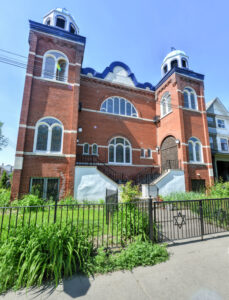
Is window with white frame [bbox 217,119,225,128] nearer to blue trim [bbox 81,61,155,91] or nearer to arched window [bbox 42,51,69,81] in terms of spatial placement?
blue trim [bbox 81,61,155,91]

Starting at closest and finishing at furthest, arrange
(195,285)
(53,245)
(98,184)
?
(195,285) → (53,245) → (98,184)

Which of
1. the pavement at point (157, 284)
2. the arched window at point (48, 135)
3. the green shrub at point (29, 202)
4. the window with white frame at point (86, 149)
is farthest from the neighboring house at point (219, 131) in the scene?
the green shrub at point (29, 202)

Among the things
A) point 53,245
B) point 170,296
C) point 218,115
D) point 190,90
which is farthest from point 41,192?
point 218,115

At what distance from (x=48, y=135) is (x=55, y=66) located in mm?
5842

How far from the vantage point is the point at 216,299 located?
2266 mm

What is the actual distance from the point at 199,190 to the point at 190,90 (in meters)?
10.4

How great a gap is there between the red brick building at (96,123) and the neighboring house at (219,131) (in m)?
5.72

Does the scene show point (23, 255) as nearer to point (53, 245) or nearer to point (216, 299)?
point (53, 245)

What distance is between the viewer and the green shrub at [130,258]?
10.2ft

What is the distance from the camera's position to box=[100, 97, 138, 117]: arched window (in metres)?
14.9

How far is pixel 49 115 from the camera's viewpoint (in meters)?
10.5

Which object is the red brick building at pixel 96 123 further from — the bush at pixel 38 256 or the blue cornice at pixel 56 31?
the bush at pixel 38 256

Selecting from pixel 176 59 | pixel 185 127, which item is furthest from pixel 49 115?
pixel 176 59

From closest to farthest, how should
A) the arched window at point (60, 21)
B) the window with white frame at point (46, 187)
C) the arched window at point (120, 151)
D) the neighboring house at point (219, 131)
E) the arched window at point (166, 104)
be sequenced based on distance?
1. the window with white frame at point (46, 187)
2. the arched window at point (60, 21)
3. the arched window at point (120, 151)
4. the arched window at point (166, 104)
5. the neighboring house at point (219, 131)
